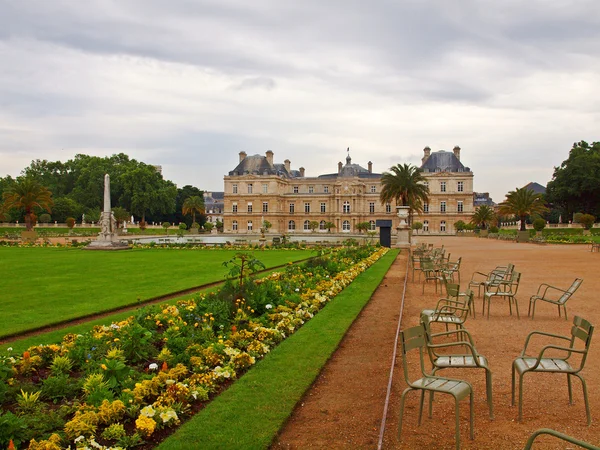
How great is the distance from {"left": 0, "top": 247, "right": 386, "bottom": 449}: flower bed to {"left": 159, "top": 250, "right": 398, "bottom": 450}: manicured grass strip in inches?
8.7

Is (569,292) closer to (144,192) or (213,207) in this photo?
(144,192)

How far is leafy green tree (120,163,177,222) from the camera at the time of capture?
73.8 m

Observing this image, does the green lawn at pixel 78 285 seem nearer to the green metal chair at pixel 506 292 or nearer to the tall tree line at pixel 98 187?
the green metal chair at pixel 506 292

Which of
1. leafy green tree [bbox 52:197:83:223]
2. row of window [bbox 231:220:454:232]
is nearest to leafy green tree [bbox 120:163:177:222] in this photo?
leafy green tree [bbox 52:197:83:223]

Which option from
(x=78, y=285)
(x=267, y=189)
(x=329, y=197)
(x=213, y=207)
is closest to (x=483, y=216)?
(x=329, y=197)

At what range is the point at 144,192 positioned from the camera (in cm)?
7406

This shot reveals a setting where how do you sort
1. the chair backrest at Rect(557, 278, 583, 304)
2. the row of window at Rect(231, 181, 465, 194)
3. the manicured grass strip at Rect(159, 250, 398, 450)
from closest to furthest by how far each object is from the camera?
the manicured grass strip at Rect(159, 250, 398, 450) → the chair backrest at Rect(557, 278, 583, 304) → the row of window at Rect(231, 181, 465, 194)

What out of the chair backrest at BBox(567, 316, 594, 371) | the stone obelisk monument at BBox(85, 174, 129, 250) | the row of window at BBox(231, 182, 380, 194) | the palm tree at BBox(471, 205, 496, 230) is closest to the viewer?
the chair backrest at BBox(567, 316, 594, 371)

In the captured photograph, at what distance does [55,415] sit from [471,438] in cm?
378

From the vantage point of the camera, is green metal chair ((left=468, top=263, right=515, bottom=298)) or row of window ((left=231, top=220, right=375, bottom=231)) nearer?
green metal chair ((left=468, top=263, right=515, bottom=298))

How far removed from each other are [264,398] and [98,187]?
7626 centimetres

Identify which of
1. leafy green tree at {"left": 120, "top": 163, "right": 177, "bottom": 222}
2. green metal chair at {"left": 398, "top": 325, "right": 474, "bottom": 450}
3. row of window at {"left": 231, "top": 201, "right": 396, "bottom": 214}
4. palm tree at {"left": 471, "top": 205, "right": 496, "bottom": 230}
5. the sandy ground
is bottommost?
the sandy ground

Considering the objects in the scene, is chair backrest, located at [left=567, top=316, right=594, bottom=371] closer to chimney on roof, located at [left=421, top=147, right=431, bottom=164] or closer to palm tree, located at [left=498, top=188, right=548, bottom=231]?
palm tree, located at [left=498, top=188, right=548, bottom=231]

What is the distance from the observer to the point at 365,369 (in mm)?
6715
